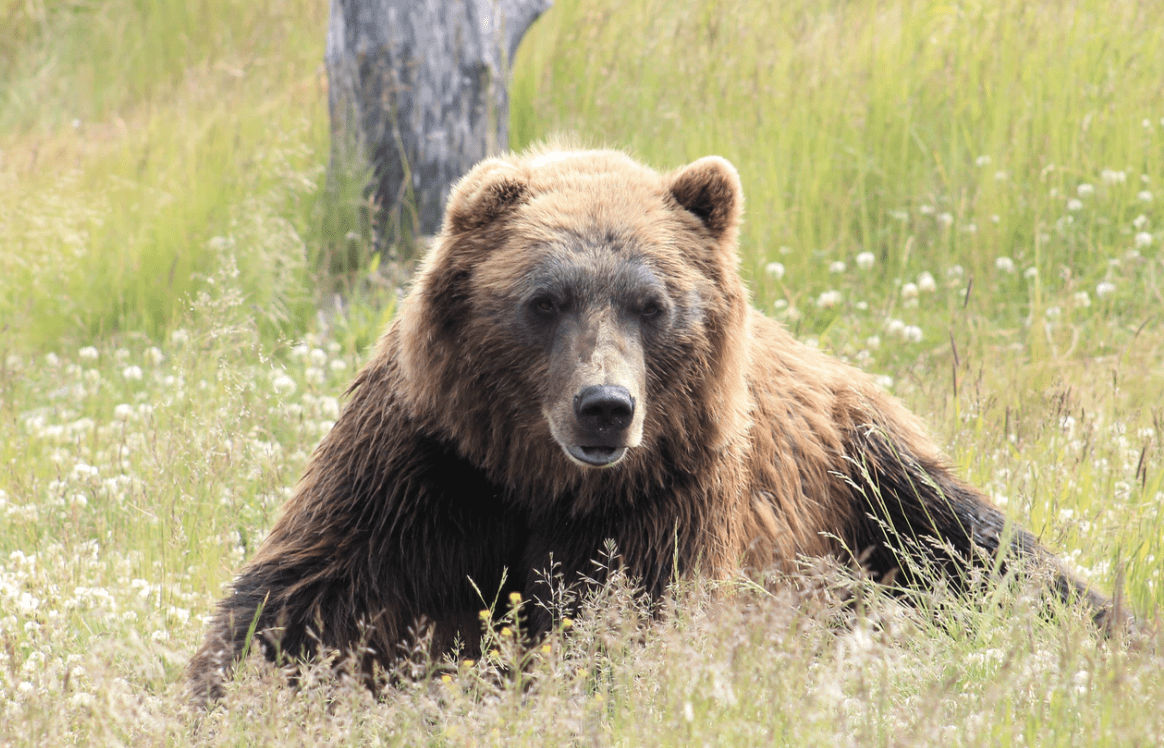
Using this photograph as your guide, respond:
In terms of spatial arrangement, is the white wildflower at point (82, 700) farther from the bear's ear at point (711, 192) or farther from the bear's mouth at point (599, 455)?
the bear's ear at point (711, 192)

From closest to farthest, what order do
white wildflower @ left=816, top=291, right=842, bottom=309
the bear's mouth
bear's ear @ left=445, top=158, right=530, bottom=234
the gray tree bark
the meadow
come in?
the meadow
the bear's mouth
bear's ear @ left=445, top=158, right=530, bottom=234
white wildflower @ left=816, top=291, right=842, bottom=309
the gray tree bark

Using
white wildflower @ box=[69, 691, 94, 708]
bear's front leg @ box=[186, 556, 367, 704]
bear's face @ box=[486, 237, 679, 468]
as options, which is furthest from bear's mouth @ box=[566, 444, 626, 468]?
white wildflower @ box=[69, 691, 94, 708]

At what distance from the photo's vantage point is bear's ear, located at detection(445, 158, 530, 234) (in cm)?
371

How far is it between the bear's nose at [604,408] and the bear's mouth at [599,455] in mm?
87

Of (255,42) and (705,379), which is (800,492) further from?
(255,42)

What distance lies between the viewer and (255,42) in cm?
1070

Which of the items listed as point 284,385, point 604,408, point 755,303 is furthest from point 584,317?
point 755,303

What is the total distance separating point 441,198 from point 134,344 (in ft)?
6.28

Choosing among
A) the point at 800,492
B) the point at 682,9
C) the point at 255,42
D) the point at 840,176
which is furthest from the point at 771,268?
the point at 255,42

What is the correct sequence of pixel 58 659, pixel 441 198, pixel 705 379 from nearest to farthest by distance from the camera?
pixel 58 659 < pixel 705 379 < pixel 441 198

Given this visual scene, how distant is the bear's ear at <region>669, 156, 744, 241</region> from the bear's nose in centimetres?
83

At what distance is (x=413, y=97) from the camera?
6816 millimetres

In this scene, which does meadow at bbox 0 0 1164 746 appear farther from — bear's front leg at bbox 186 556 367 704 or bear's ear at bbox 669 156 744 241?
bear's ear at bbox 669 156 744 241

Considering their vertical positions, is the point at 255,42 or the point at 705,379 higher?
the point at 255,42
